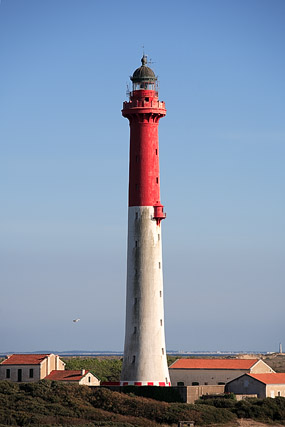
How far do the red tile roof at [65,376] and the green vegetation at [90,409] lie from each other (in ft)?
15.9

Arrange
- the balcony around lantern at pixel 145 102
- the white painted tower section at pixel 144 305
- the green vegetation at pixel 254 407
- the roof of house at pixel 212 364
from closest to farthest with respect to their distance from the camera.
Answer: the green vegetation at pixel 254 407 < the white painted tower section at pixel 144 305 < the balcony around lantern at pixel 145 102 < the roof of house at pixel 212 364

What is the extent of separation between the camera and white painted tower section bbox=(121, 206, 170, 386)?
2537 inches

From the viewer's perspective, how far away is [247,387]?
232 ft

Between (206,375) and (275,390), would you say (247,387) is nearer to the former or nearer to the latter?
(275,390)

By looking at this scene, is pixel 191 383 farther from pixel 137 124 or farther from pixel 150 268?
pixel 137 124

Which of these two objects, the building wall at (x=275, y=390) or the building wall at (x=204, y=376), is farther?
the building wall at (x=204, y=376)

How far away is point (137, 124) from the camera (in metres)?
66.4

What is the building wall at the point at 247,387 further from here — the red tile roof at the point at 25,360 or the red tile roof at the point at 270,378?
the red tile roof at the point at 25,360

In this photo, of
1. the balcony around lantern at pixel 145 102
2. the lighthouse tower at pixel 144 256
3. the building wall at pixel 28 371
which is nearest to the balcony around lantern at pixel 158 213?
the lighthouse tower at pixel 144 256

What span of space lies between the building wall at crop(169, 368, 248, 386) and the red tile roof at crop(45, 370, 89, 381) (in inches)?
311

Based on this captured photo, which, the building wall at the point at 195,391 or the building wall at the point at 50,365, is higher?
the building wall at the point at 50,365

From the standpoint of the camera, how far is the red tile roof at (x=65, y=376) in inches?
2771

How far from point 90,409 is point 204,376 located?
48.9 ft

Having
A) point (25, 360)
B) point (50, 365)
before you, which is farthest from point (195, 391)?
point (25, 360)
